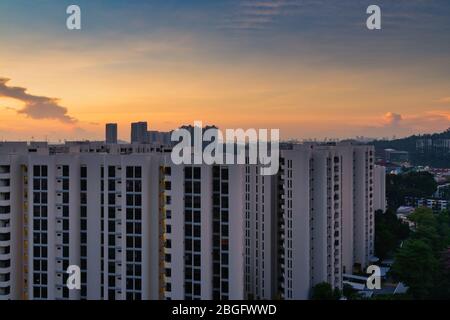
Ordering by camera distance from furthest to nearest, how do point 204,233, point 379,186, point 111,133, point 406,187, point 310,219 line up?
point 406,187 → point 379,186 → point 111,133 → point 310,219 → point 204,233

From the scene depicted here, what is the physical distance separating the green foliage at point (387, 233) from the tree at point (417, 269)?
338 cm

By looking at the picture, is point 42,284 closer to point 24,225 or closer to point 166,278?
point 24,225

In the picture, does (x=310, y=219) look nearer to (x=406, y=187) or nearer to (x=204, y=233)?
(x=204, y=233)

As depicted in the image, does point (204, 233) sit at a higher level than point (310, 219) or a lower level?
higher

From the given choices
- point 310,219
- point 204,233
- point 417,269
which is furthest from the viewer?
point 310,219

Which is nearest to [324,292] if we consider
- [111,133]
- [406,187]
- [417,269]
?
[417,269]

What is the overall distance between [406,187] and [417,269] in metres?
10.5

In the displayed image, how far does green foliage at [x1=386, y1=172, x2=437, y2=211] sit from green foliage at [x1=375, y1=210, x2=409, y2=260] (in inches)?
171

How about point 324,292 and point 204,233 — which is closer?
point 204,233

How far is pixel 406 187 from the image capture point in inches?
727

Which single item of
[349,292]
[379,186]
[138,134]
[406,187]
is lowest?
[349,292]

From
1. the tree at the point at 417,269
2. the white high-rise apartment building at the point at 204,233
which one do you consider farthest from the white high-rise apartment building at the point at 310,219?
the white high-rise apartment building at the point at 204,233

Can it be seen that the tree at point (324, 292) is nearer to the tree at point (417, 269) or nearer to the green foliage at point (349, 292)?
the green foliage at point (349, 292)
